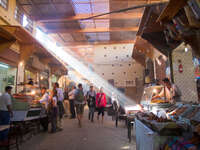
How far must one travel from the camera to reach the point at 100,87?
950 centimetres

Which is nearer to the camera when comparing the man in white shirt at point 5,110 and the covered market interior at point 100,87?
the covered market interior at point 100,87

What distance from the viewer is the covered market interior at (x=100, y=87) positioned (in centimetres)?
321

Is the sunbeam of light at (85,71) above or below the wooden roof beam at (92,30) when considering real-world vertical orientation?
below

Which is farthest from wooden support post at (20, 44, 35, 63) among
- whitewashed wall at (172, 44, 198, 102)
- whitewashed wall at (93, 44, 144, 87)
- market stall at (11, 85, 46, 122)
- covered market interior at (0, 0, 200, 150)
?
whitewashed wall at (93, 44, 144, 87)

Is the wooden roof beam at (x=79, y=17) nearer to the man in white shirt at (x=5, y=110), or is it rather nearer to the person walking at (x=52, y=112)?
the person walking at (x=52, y=112)

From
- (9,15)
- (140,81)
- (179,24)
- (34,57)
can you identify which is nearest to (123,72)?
(140,81)

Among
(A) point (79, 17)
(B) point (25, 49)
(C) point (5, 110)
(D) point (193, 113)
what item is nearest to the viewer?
(D) point (193, 113)

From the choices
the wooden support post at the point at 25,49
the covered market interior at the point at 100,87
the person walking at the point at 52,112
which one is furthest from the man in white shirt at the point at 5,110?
the wooden support post at the point at 25,49

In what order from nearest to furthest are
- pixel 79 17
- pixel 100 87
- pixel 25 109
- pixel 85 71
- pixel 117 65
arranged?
pixel 25 109 → pixel 100 87 → pixel 79 17 → pixel 117 65 → pixel 85 71

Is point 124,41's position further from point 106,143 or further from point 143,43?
point 106,143

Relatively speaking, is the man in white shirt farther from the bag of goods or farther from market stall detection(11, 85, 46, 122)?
the bag of goods

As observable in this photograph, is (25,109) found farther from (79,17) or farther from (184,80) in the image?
(79,17)

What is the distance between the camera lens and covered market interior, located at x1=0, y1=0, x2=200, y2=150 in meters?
3.21

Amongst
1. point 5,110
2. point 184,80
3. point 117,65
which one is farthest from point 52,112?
point 117,65
